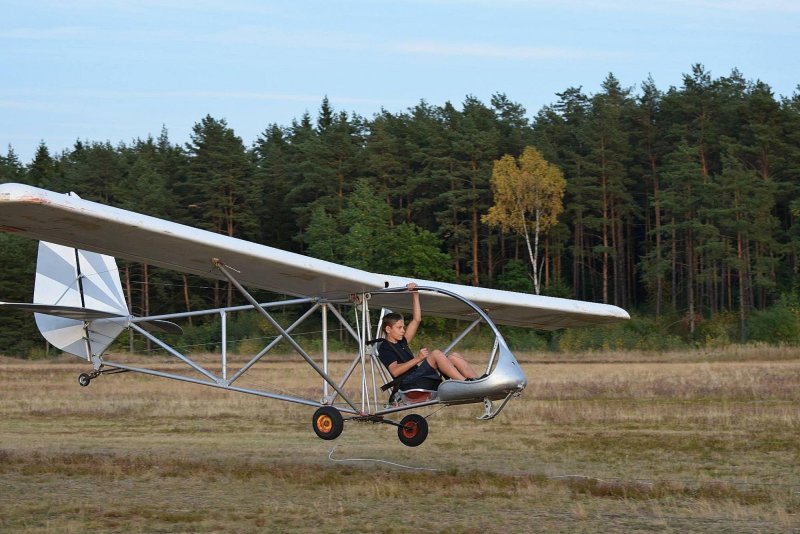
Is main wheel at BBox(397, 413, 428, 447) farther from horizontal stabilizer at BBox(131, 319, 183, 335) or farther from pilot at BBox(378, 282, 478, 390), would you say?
horizontal stabilizer at BBox(131, 319, 183, 335)

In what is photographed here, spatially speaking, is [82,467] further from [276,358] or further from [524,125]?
[524,125]

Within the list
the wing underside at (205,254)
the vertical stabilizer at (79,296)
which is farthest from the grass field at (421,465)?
the wing underside at (205,254)

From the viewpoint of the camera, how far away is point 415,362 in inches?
522

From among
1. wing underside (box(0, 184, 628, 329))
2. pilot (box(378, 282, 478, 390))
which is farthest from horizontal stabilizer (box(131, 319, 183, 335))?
pilot (box(378, 282, 478, 390))

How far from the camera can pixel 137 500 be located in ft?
40.7

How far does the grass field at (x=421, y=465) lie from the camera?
11164mm

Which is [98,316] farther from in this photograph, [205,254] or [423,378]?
[423,378]

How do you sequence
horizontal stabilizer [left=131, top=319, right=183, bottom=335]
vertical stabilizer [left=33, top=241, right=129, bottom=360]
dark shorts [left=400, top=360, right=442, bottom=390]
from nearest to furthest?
dark shorts [left=400, top=360, right=442, bottom=390] → horizontal stabilizer [left=131, top=319, right=183, bottom=335] → vertical stabilizer [left=33, top=241, right=129, bottom=360]

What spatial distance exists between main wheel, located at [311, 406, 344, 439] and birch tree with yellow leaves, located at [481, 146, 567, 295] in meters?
54.7

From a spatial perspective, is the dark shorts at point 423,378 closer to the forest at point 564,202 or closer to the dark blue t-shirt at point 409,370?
the dark blue t-shirt at point 409,370

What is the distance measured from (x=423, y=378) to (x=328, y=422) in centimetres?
156

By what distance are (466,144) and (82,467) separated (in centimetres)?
6236

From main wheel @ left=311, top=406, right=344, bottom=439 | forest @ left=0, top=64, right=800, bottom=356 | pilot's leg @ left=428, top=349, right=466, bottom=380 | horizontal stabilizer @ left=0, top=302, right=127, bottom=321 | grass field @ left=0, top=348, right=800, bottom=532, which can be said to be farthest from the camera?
forest @ left=0, top=64, right=800, bottom=356

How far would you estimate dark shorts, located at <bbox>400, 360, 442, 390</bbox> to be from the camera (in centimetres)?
1323
